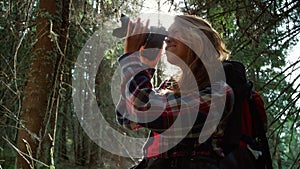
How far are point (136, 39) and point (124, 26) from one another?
159 millimetres

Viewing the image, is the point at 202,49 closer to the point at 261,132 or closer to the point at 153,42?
the point at 153,42

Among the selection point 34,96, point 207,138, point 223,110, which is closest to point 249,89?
point 223,110

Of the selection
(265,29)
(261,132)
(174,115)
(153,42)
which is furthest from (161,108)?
(265,29)

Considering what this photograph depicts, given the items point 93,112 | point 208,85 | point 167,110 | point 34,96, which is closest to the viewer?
point 167,110

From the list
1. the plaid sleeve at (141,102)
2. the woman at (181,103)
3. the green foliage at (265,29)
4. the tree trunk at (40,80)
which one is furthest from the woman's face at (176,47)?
the tree trunk at (40,80)

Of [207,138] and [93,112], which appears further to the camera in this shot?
[93,112]

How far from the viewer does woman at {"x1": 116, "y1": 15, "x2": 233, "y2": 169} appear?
127 centimetres

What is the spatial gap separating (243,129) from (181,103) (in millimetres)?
247

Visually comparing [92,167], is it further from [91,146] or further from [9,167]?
[9,167]

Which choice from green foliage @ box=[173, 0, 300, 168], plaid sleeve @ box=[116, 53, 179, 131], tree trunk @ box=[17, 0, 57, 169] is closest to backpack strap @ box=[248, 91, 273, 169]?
plaid sleeve @ box=[116, 53, 179, 131]

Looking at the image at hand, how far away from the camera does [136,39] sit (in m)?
1.41

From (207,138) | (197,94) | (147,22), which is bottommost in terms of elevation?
(207,138)

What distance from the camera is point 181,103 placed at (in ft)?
4.21

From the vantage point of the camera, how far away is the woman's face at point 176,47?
1448 millimetres
